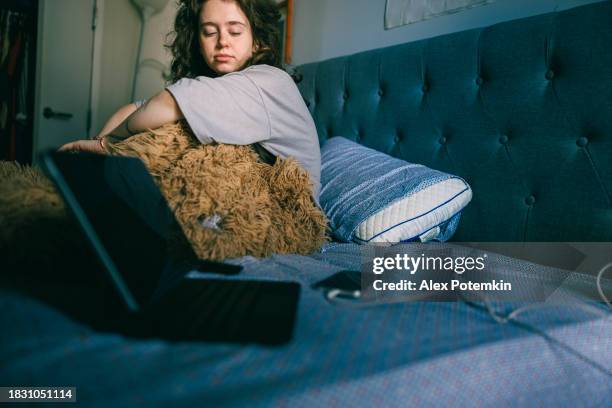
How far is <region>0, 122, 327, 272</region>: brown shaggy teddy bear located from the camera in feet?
1.88

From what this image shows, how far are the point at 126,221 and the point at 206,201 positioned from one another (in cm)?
19

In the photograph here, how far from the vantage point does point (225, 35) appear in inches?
42.4

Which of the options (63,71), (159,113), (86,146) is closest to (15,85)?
(63,71)

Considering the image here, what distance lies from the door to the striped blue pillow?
2.21m

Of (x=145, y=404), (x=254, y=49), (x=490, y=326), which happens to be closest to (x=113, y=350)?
(x=145, y=404)

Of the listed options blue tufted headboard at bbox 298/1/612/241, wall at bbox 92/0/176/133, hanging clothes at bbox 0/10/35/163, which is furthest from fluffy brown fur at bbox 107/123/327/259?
hanging clothes at bbox 0/10/35/163

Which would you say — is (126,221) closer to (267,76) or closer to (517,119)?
(267,76)

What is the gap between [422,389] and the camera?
0.41 metres

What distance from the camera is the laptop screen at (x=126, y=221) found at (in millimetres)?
415

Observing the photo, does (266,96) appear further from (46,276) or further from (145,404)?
(145,404)

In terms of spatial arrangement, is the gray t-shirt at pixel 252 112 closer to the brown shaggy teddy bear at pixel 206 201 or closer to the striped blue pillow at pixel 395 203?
the brown shaggy teddy bear at pixel 206 201

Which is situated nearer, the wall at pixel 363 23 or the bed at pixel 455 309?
→ the bed at pixel 455 309

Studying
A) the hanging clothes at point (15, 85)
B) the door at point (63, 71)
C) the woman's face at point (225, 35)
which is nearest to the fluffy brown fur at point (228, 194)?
the woman's face at point (225, 35)

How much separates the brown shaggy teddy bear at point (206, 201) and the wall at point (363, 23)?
90 centimetres
